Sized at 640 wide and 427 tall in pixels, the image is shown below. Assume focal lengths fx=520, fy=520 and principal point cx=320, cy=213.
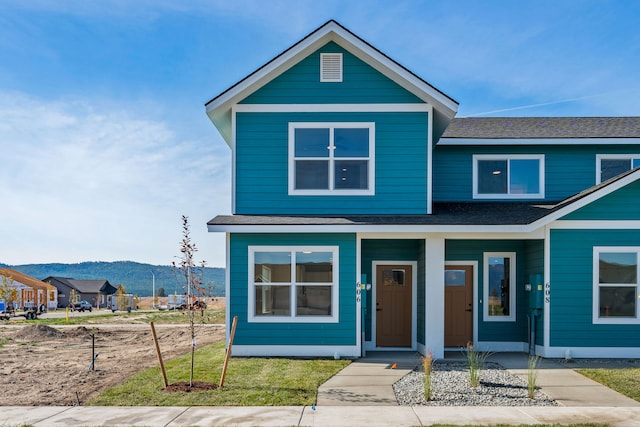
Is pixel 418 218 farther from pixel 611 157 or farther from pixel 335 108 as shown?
pixel 611 157

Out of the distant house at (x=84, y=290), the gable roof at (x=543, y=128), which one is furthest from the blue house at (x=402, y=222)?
the distant house at (x=84, y=290)

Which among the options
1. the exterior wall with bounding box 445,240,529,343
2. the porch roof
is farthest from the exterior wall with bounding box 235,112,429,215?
the exterior wall with bounding box 445,240,529,343

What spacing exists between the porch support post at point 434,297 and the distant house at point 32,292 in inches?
2154

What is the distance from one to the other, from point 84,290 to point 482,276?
237ft

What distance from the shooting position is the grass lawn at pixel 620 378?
882 centimetres

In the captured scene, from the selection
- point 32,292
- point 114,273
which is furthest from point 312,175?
point 114,273

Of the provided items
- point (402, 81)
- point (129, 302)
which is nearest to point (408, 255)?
point (402, 81)

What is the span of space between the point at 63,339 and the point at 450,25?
58.1ft

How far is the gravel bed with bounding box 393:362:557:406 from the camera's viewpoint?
8172 millimetres

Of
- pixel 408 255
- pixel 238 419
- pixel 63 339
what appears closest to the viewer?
pixel 238 419

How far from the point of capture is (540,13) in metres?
14.1

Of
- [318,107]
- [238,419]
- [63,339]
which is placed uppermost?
[318,107]

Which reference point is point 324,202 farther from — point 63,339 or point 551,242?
point 63,339

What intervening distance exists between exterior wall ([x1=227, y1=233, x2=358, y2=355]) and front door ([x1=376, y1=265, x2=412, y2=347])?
1.93m
